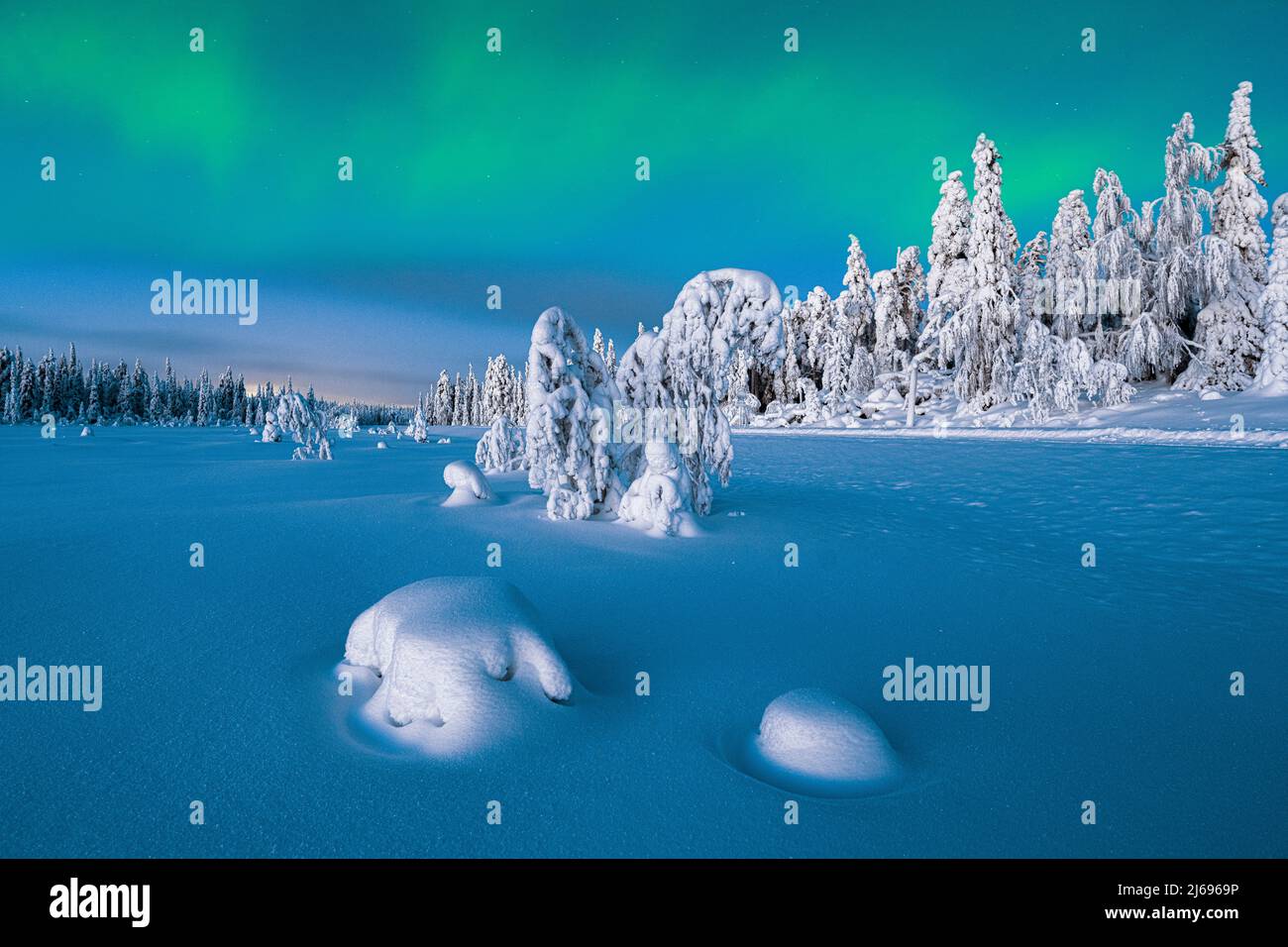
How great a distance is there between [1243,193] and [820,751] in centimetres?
4693

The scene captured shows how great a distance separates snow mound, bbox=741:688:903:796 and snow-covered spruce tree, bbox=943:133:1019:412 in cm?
3967

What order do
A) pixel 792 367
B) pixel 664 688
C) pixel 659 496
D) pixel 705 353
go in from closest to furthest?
pixel 664 688
pixel 659 496
pixel 705 353
pixel 792 367

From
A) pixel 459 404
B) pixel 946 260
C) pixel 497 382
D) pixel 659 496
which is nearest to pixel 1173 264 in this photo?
pixel 946 260

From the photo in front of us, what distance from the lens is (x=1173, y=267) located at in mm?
30891

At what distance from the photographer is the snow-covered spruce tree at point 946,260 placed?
39.4 metres

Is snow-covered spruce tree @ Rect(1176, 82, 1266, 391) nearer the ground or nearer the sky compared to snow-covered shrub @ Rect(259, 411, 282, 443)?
nearer the sky

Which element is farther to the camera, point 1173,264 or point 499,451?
point 1173,264

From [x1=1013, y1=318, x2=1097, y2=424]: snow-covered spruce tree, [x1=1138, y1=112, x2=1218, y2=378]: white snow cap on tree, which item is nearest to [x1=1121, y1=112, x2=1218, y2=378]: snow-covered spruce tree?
[x1=1138, y1=112, x2=1218, y2=378]: white snow cap on tree

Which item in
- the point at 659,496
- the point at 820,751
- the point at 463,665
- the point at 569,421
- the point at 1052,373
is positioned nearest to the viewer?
the point at 820,751

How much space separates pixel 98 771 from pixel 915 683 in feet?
16.6

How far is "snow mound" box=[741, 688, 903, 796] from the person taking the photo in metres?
2.96

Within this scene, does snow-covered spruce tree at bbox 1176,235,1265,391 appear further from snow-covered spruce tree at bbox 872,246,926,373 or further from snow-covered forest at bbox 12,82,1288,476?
snow-covered spruce tree at bbox 872,246,926,373

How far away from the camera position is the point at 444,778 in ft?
9.45
